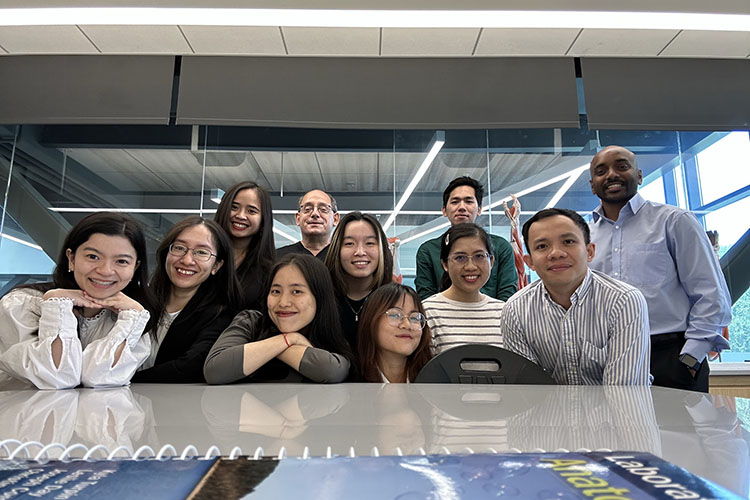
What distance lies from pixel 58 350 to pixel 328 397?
0.71 meters

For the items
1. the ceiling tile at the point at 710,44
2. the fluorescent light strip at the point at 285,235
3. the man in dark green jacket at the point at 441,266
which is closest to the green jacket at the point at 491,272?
the man in dark green jacket at the point at 441,266

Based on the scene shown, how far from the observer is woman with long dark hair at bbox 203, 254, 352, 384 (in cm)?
114

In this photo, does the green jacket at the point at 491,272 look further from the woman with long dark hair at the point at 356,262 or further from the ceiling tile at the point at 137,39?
the ceiling tile at the point at 137,39

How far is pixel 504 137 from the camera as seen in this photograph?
3.27 metres

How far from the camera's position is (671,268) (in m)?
1.87

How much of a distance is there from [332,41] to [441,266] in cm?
176

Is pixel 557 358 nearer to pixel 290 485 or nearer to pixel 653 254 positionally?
pixel 653 254

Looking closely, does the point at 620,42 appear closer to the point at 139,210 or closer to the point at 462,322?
the point at 462,322

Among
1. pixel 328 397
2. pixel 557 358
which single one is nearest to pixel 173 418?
pixel 328 397

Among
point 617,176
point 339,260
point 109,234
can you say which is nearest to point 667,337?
point 617,176

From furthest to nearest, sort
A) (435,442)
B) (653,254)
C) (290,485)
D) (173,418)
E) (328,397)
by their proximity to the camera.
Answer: (653,254), (328,397), (173,418), (435,442), (290,485)

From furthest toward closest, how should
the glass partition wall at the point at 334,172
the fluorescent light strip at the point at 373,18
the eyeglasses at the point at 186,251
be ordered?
1. the glass partition wall at the point at 334,172
2. the fluorescent light strip at the point at 373,18
3. the eyeglasses at the point at 186,251

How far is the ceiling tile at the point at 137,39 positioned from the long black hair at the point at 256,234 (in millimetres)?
1677

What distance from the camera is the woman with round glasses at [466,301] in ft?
5.11
